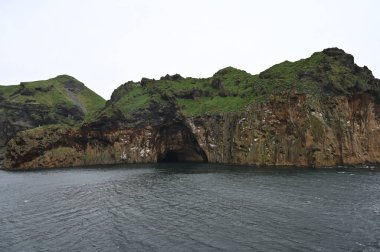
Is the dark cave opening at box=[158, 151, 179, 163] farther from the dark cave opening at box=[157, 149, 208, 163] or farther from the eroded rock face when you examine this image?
the eroded rock face

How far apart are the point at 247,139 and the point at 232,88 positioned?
28320 millimetres

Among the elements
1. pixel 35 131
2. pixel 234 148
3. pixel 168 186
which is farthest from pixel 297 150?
pixel 35 131

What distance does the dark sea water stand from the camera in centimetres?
4100

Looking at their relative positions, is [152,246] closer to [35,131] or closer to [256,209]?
[256,209]

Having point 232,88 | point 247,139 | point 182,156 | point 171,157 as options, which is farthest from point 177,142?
point 247,139

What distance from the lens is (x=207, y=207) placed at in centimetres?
5762

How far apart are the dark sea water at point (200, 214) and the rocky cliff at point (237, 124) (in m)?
22.6

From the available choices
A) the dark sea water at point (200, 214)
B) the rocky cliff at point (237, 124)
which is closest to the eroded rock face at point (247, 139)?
the rocky cliff at point (237, 124)

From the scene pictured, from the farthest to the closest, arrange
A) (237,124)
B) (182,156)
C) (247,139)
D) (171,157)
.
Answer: (171,157) → (182,156) → (237,124) → (247,139)

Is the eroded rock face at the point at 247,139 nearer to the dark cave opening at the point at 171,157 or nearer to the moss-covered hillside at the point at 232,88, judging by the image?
the moss-covered hillside at the point at 232,88

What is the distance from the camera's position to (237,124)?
390 feet

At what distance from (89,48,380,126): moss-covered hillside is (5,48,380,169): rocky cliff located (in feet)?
1.12

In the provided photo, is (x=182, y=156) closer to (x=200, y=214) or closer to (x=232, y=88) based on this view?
(x=232, y=88)

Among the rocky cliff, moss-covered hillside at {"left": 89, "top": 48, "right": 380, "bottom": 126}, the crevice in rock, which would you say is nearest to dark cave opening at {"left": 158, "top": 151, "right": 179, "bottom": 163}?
the rocky cliff
